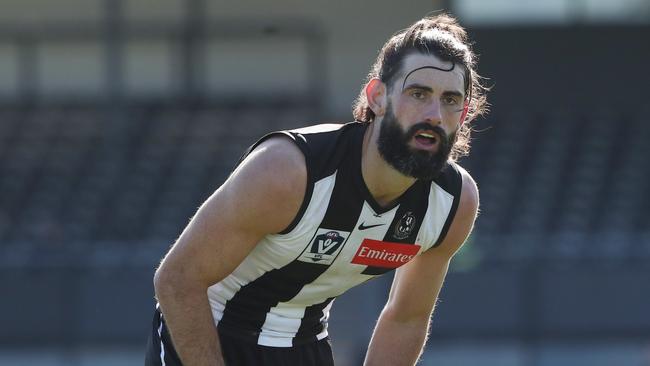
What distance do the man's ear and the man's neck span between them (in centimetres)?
6

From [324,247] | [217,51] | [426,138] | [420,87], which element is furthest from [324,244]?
[217,51]

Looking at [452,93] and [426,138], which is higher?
[452,93]

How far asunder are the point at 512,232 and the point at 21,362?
203 inches

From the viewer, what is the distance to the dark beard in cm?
414

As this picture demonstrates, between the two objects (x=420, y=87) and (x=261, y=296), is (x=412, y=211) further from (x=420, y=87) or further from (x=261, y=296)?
Result: (x=261, y=296)

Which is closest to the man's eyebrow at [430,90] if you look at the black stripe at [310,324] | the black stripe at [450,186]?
the black stripe at [450,186]

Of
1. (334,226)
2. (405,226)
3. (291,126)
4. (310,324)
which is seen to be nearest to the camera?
(334,226)

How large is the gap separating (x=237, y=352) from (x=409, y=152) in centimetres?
100

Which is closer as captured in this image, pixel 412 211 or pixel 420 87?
pixel 420 87

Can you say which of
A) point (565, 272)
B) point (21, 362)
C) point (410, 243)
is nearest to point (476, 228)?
point (565, 272)

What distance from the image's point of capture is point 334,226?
426cm

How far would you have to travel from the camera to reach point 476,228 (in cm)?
1337

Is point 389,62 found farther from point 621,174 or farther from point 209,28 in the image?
point 209,28

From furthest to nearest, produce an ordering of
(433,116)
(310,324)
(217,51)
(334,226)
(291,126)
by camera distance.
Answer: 1. (217,51)
2. (291,126)
3. (310,324)
4. (334,226)
5. (433,116)
